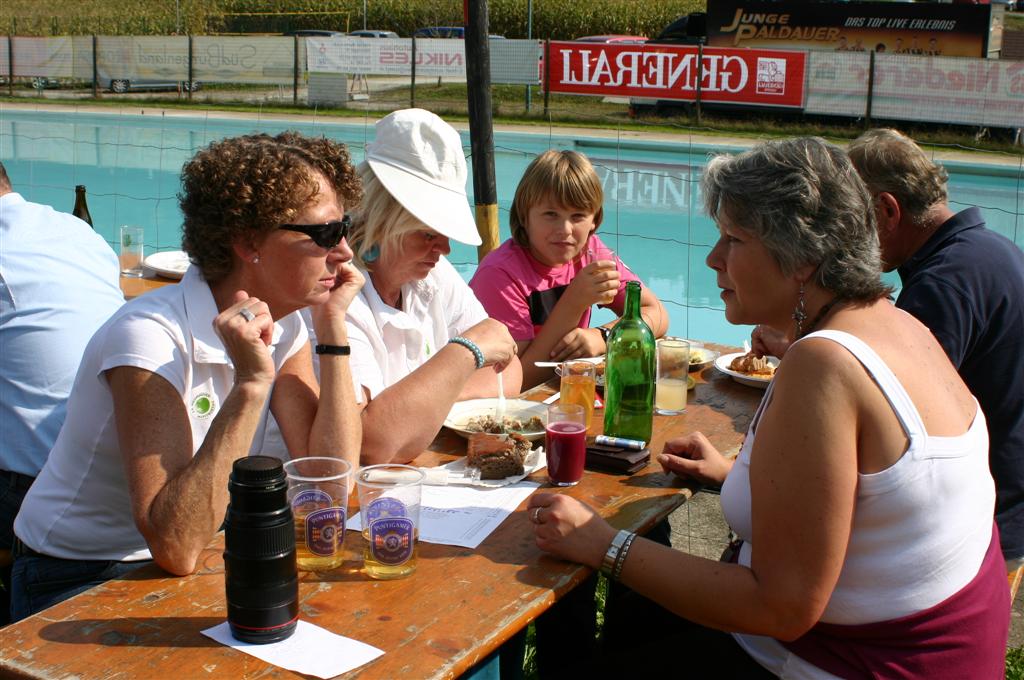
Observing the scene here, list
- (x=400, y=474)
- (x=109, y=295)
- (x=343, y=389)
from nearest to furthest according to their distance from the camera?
(x=400, y=474), (x=343, y=389), (x=109, y=295)

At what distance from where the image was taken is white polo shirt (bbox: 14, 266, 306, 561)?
1.79m

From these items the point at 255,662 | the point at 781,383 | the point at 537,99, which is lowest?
the point at 255,662

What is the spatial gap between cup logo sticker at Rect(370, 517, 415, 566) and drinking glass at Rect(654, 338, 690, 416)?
1.14 metres

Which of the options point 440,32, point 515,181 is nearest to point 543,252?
point 515,181

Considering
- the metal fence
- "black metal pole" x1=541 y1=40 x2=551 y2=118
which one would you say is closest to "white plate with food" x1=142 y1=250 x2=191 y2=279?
the metal fence

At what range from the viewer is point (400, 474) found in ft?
5.58

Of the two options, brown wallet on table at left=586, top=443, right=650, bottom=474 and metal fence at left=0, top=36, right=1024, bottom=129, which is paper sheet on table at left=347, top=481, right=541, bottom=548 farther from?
metal fence at left=0, top=36, right=1024, bottom=129

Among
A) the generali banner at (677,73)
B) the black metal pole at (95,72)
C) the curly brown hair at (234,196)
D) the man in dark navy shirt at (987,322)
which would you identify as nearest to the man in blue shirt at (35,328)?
the curly brown hair at (234,196)

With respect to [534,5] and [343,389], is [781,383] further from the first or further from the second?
[534,5]

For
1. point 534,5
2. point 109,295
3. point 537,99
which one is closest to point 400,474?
point 109,295

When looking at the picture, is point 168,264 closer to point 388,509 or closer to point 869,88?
point 388,509

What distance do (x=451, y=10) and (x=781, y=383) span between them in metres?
33.4

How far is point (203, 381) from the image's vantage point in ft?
6.20

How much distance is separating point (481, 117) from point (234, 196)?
2750 mm
